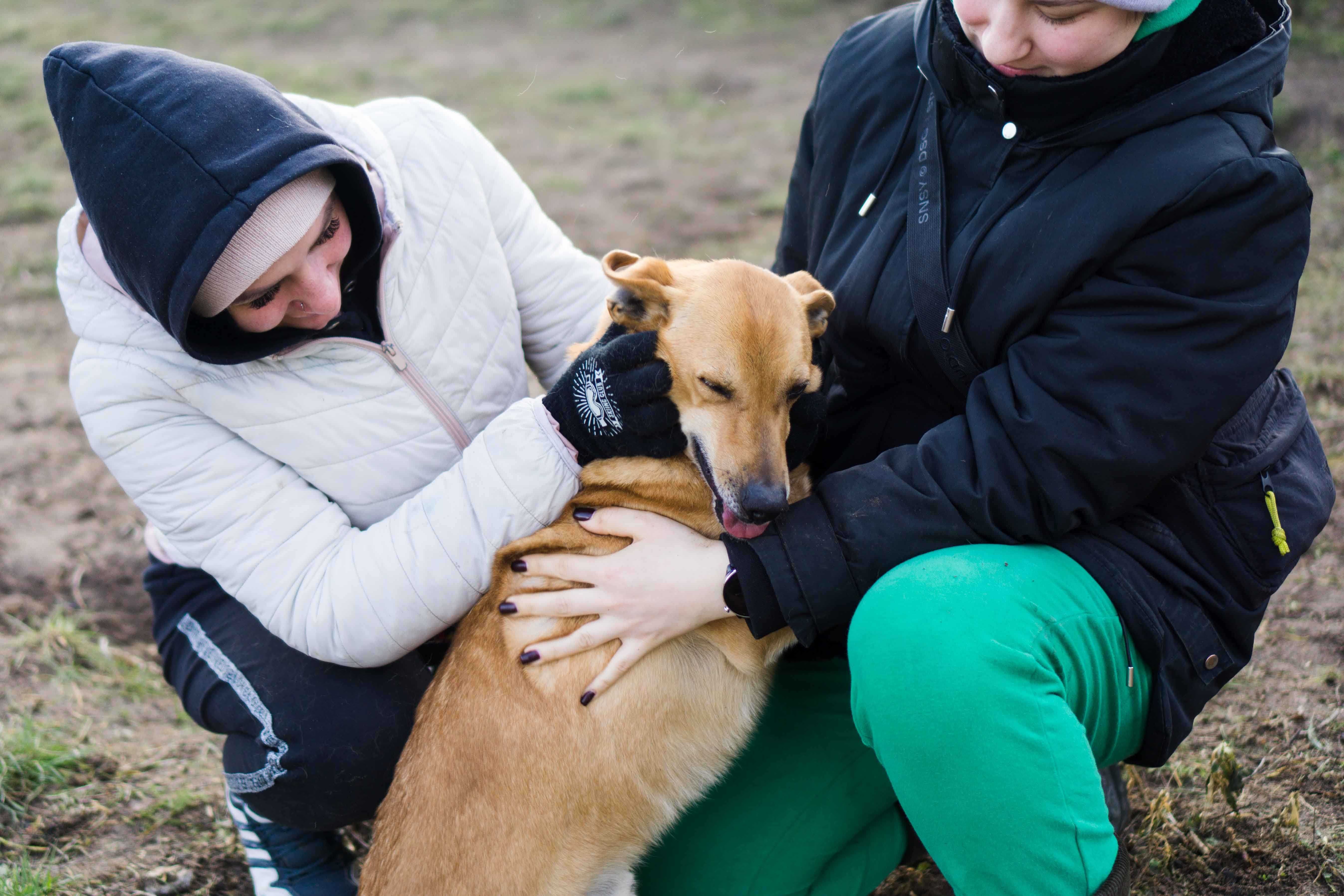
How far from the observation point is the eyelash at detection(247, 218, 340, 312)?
2486 millimetres

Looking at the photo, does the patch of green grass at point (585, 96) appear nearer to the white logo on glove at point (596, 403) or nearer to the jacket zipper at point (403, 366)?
the jacket zipper at point (403, 366)

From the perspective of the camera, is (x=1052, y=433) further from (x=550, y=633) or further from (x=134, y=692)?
(x=134, y=692)

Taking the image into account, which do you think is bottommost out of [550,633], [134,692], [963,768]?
[134,692]

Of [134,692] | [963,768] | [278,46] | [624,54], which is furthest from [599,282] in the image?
[278,46]

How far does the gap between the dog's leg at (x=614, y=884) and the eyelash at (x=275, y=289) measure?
168 cm

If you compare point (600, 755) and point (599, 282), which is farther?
point (599, 282)

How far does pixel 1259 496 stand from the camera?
7.36ft

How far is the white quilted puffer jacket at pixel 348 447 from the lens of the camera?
259cm

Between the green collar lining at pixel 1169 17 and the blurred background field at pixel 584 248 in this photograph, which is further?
the blurred background field at pixel 584 248

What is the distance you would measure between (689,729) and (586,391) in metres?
0.92

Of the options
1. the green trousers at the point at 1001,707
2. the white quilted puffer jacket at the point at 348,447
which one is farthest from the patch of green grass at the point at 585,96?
the green trousers at the point at 1001,707

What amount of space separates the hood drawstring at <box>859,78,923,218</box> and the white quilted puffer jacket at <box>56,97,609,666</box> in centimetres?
99

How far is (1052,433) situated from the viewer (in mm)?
2166

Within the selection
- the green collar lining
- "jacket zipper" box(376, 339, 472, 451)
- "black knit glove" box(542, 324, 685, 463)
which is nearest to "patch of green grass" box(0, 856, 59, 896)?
"jacket zipper" box(376, 339, 472, 451)
